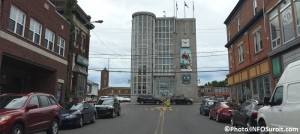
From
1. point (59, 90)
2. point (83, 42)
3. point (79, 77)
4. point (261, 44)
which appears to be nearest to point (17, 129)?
point (59, 90)

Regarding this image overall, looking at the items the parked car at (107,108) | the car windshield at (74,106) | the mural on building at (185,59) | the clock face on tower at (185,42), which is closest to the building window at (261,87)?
the parked car at (107,108)

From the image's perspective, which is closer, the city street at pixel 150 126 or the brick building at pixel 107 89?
the city street at pixel 150 126

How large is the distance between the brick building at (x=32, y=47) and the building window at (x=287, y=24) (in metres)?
17.5

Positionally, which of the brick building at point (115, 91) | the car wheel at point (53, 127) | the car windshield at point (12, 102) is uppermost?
the brick building at point (115, 91)

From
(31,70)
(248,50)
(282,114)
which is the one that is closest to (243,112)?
(282,114)

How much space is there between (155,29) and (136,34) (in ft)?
15.9

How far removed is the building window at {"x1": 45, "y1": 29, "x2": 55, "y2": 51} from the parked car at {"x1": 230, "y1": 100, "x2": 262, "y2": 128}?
627 inches

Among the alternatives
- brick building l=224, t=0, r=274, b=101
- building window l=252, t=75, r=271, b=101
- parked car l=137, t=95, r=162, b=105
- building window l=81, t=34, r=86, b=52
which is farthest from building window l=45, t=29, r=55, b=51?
parked car l=137, t=95, r=162, b=105

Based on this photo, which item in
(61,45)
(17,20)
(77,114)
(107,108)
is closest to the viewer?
(77,114)

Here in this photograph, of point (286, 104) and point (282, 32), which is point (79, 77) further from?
point (286, 104)

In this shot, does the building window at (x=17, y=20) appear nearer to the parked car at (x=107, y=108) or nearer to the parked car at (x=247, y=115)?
the parked car at (x=107, y=108)

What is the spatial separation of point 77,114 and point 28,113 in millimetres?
5440

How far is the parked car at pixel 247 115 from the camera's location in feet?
38.8

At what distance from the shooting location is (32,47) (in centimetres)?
2034
